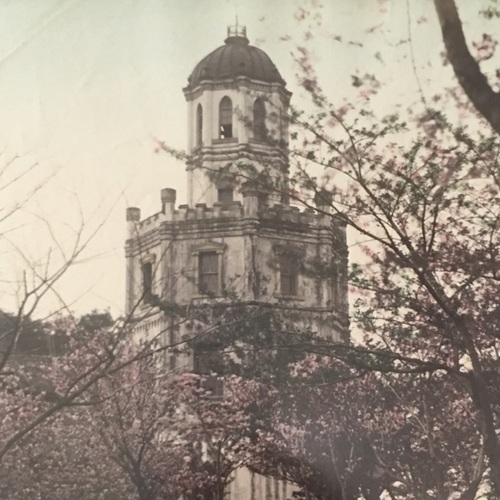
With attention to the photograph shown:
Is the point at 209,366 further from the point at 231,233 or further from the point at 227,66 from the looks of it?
the point at 227,66

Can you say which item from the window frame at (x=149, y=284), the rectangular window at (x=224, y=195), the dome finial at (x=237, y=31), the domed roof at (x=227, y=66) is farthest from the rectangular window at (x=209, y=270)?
the dome finial at (x=237, y=31)

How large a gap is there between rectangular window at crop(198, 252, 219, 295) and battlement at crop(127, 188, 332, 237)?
3.43ft

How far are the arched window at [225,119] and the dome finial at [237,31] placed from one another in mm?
15768

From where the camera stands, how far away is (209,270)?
81.9ft

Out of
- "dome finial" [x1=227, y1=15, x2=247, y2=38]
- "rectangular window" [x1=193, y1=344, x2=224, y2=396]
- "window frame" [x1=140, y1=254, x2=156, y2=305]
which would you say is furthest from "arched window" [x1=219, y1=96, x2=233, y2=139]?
"dome finial" [x1=227, y1=15, x2=247, y2=38]

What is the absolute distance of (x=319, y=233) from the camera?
80.3 ft

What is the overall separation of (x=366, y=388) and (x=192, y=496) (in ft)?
13.9

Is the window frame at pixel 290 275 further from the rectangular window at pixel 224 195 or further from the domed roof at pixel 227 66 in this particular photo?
the domed roof at pixel 227 66

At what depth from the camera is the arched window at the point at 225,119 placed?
2789 centimetres

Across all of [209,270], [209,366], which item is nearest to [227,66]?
[209,270]

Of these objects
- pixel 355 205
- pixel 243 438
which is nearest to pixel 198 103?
pixel 243 438

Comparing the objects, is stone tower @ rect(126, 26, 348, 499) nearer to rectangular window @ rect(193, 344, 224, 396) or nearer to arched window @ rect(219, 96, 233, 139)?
arched window @ rect(219, 96, 233, 139)

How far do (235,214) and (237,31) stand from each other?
13993mm

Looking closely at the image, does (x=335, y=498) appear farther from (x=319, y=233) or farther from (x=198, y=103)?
(x=198, y=103)
